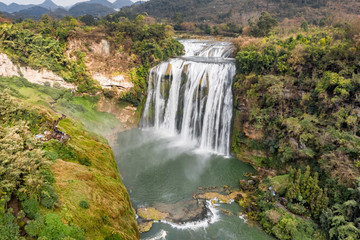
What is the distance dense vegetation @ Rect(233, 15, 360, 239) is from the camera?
43.8ft

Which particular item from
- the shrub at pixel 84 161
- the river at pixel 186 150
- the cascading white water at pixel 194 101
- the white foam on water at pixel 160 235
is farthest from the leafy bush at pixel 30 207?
the cascading white water at pixel 194 101

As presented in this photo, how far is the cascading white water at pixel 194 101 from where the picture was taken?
23.1 meters

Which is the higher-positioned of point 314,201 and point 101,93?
point 101,93

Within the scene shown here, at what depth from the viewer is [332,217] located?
12.4 meters

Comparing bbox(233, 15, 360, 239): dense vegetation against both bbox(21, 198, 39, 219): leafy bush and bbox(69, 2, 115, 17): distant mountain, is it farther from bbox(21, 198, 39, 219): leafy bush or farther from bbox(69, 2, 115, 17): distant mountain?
bbox(69, 2, 115, 17): distant mountain

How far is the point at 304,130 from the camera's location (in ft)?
57.2

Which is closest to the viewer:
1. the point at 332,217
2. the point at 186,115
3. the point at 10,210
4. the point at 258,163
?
the point at 10,210

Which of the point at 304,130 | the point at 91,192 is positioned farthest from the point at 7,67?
the point at 304,130

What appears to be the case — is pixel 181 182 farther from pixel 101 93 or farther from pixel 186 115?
pixel 101 93

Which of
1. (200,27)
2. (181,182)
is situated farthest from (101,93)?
(200,27)

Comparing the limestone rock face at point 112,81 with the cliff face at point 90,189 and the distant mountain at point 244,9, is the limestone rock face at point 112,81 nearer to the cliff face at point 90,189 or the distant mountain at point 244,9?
the cliff face at point 90,189

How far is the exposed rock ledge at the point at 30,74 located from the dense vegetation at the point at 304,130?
20.5 m

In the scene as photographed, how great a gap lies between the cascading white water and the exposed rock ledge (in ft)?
34.7

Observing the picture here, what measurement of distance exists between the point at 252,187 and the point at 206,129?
25.8 feet
